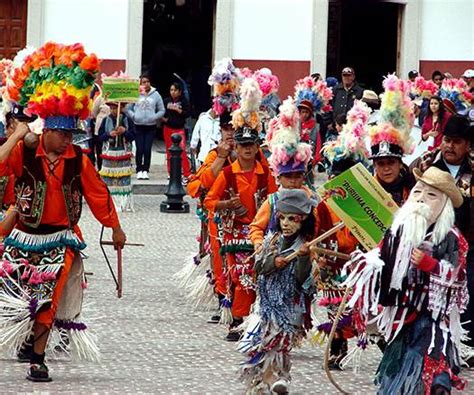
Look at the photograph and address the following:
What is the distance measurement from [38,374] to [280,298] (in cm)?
172

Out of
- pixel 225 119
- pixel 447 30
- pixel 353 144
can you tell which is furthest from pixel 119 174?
pixel 353 144

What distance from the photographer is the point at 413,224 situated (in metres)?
8.09

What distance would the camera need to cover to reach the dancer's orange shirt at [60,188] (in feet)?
33.2

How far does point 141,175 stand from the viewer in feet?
83.7

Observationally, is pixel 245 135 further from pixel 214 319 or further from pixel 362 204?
pixel 362 204

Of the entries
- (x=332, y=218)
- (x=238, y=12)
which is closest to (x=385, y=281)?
(x=332, y=218)

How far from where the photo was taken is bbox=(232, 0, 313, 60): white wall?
28578 millimetres

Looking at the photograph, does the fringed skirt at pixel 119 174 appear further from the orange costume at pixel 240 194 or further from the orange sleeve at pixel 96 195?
the orange sleeve at pixel 96 195

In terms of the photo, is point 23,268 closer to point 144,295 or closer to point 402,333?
point 402,333

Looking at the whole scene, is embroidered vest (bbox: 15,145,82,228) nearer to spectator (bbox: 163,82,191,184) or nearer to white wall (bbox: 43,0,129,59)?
spectator (bbox: 163,82,191,184)

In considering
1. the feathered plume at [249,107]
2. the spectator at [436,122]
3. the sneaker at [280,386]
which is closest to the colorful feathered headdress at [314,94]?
the spectator at [436,122]

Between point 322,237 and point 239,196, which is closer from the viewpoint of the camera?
point 322,237

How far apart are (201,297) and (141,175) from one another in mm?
12053

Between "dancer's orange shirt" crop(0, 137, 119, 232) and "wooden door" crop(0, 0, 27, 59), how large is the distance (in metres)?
18.4
